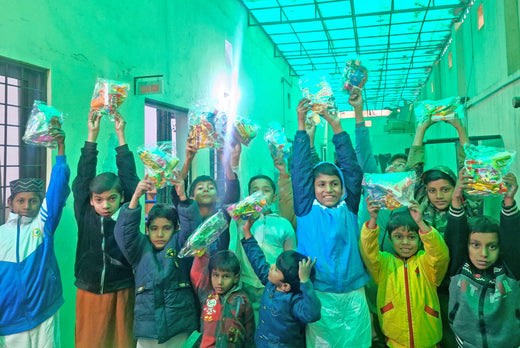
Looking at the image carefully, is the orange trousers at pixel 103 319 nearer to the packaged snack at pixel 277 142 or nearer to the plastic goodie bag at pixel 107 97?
the plastic goodie bag at pixel 107 97

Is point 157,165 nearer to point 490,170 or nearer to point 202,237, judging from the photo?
point 202,237

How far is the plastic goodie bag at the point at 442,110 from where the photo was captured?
7.72 ft

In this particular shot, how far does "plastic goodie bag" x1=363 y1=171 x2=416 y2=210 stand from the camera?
1931 millimetres

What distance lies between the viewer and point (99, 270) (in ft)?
7.48

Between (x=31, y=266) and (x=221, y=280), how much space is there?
1.14m

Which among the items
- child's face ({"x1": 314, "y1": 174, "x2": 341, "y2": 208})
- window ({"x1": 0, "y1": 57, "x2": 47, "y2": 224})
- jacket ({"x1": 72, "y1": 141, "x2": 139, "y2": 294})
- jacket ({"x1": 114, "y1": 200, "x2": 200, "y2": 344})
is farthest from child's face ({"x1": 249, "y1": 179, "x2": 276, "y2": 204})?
window ({"x1": 0, "y1": 57, "x2": 47, "y2": 224})

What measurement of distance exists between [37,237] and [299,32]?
853 cm

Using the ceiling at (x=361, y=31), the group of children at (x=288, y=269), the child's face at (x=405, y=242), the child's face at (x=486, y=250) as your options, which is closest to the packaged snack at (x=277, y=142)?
the group of children at (x=288, y=269)

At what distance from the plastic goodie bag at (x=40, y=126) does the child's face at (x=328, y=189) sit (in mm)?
1691

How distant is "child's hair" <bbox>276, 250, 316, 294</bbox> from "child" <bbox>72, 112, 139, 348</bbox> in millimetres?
1031

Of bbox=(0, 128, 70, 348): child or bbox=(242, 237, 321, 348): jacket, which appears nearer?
bbox=(242, 237, 321, 348): jacket

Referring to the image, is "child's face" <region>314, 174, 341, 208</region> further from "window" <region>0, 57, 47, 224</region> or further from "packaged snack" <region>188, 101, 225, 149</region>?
"window" <region>0, 57, 47, 224</region>

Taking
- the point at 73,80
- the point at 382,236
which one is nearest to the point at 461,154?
the point at 382,236

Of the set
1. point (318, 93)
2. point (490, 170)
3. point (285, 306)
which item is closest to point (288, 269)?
point (285, 306)
